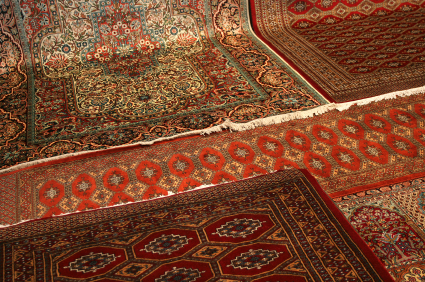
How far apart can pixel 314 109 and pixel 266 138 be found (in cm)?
53

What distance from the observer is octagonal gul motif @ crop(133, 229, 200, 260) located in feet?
6.71

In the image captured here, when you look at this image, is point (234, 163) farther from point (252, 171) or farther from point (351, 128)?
point (351, 128)

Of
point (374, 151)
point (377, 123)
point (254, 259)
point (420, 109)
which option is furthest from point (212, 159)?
point (420, 109)

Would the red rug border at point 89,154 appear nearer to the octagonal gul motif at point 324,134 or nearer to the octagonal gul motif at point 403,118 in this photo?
the octagonal gul motif at point 324,134

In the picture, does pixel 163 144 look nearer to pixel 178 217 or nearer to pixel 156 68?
pixel 178 217

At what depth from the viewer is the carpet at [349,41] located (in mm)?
3634

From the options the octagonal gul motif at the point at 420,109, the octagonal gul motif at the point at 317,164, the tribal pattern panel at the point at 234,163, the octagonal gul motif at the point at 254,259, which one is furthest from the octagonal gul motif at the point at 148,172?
the octagonal gul motif at the point at 420,109

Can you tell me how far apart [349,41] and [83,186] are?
10.4 feet

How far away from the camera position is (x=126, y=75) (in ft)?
13.2

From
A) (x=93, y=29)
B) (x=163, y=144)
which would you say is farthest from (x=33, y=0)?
(x=163, y=144)

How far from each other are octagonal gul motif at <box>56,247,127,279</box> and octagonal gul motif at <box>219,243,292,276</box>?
1.69 feet

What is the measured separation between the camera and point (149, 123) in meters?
3.28

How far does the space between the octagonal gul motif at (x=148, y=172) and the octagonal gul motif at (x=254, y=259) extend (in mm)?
906

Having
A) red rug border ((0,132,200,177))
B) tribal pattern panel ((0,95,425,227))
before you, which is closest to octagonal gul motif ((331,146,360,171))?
tribal pattern panel ((0,95,425,227))
